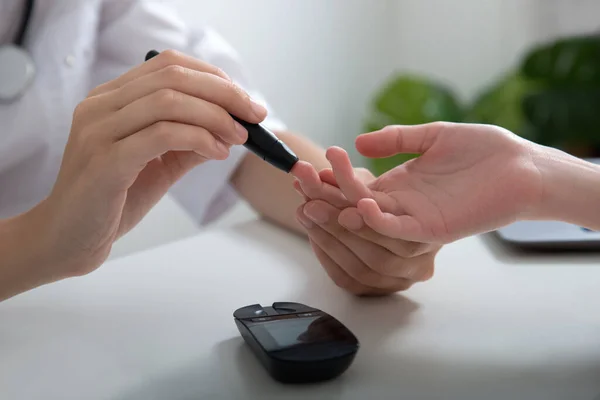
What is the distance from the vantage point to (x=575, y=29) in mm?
2074

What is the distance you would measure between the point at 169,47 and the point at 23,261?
1.39ft

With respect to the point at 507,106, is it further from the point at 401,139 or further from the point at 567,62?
the point at 401,139

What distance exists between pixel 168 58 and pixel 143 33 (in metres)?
0.39

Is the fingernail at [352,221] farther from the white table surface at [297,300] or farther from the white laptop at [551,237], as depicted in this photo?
the white laptop at [551,237]

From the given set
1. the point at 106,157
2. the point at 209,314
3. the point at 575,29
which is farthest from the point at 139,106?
the point at 575,29

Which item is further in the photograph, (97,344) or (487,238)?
(487,238)

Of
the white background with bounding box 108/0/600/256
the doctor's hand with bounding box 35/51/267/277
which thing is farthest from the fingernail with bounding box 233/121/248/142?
the white background with bounding box 108/0/600/256

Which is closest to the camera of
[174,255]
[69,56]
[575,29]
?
[174,255]

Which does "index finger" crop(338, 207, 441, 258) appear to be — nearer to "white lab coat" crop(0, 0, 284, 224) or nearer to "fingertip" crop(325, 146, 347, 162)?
"fingertip" crop(325, 146, 347, 162)

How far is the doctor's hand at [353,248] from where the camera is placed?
A: 531 millimetres

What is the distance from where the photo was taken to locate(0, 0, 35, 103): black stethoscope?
0.72 metres

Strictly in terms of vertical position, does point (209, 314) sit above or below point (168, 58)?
below

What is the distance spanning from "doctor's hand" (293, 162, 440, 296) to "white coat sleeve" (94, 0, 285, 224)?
30 cm

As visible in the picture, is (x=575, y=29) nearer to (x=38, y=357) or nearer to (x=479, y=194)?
(x=479, y=194)
